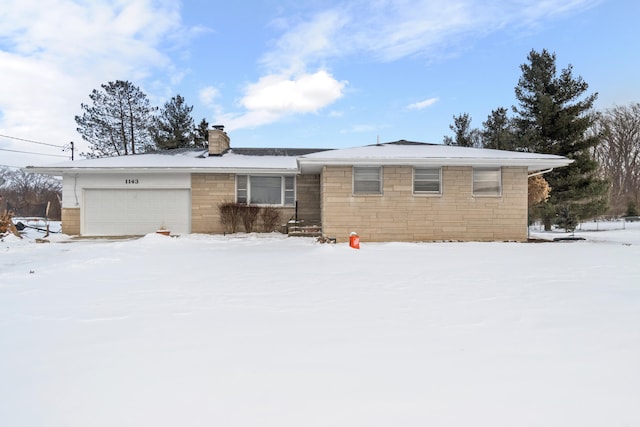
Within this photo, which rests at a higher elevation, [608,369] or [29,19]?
[29,19]

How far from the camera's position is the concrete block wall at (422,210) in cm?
1082

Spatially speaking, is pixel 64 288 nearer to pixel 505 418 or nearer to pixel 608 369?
pixel 505 418

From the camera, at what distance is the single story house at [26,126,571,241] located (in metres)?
10.8

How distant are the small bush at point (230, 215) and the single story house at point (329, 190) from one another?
363mm

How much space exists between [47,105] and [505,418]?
106 feet

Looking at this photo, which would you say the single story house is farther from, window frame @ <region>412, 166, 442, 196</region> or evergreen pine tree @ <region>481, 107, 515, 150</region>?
evergreen pine tree @ <region>481, 107, 515, 150</region>

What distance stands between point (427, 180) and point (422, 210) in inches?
40.1

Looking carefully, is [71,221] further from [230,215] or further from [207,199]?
[230,215]

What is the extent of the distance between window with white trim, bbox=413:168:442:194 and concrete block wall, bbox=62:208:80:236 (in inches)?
512

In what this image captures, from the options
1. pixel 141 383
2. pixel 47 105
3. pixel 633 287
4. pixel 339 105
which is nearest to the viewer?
pixel 141 383

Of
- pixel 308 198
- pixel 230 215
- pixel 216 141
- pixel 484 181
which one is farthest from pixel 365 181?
pixel 216 141

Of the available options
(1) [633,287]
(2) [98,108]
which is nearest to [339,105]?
(1) [633,287]

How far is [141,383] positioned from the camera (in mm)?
2266

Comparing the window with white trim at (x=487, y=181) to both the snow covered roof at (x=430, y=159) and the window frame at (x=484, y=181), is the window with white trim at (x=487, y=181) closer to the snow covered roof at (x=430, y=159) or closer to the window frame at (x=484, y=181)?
the window frame at (x=484, y=181)
